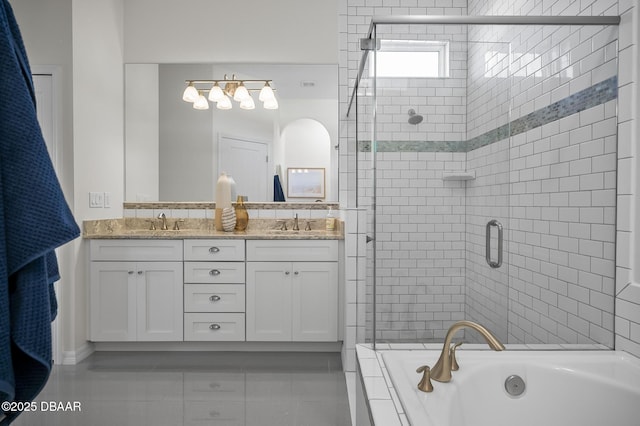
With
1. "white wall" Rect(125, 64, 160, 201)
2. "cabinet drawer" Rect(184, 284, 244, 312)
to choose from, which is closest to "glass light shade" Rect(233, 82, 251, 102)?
"white wall" Rect(125, 64, 160, 201)

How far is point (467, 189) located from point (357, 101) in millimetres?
1168

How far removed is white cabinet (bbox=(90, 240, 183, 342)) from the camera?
2.62 meters

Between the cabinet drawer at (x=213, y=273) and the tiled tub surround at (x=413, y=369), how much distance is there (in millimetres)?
1290

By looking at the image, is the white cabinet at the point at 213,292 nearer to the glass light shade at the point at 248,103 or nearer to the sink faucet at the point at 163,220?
the sink faucet at the point at 163,220

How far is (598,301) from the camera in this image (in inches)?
60.6

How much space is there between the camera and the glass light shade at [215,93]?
3135 mm

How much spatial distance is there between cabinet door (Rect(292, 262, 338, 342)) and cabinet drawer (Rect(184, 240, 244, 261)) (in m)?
0.41

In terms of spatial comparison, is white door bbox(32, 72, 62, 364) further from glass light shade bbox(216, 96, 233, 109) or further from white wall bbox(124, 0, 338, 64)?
glass light shade bbox(216, 96, 233, 109)

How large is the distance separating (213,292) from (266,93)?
5.44ft

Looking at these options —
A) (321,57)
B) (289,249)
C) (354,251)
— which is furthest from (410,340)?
(321,57)

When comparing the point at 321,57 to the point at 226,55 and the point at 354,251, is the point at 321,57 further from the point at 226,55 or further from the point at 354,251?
the point at 354,251

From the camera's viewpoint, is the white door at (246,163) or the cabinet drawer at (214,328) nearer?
the cabinet drawer at (214,328)

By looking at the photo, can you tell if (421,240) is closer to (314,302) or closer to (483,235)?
(483,235)

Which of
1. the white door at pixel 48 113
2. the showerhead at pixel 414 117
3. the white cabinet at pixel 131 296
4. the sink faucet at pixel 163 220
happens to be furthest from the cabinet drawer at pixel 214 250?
the showerhead at pixel 414 117
